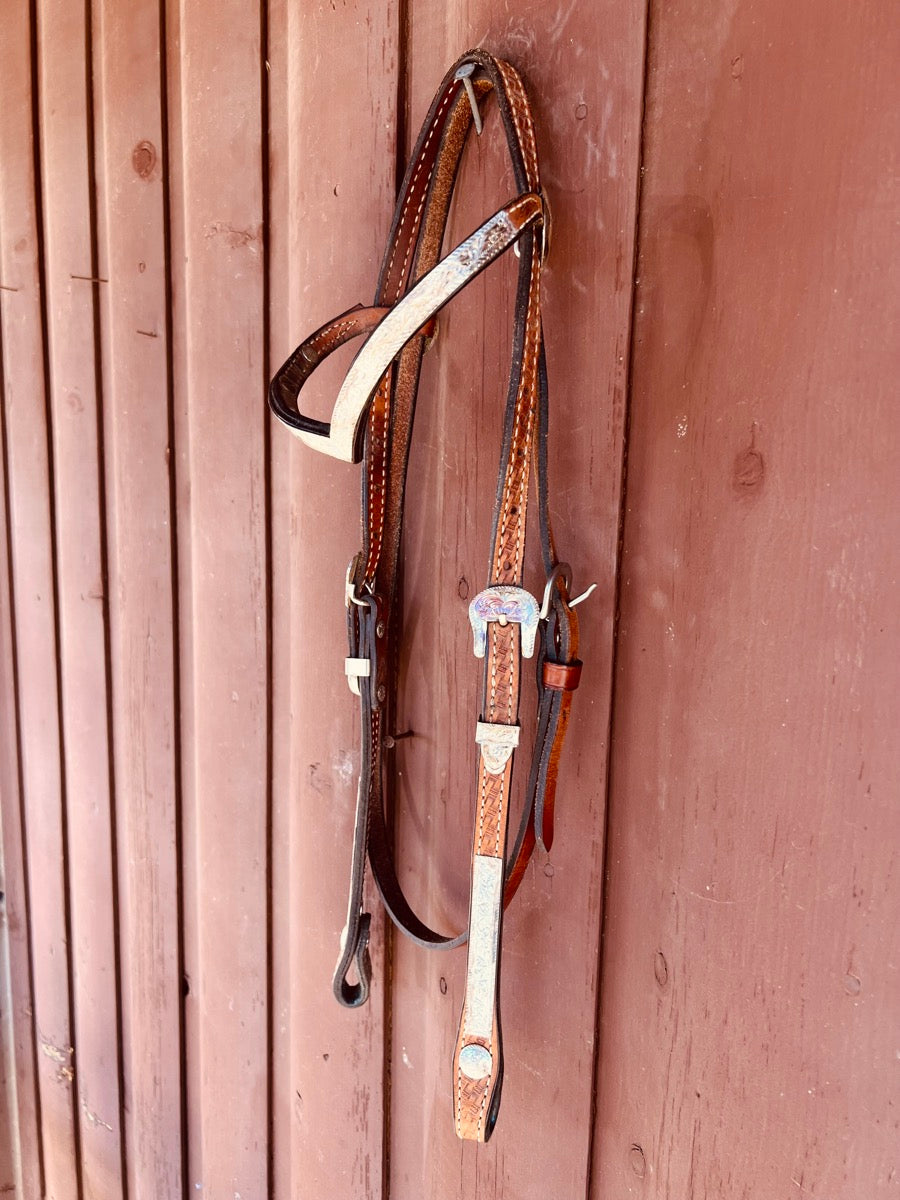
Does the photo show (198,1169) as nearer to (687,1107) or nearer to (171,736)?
(171,736)

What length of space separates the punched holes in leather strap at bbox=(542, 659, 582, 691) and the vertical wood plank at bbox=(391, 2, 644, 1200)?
48 millimetres

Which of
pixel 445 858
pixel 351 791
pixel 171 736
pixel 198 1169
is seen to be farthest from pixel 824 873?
pixel 198 1169

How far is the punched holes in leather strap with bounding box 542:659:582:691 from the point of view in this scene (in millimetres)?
583

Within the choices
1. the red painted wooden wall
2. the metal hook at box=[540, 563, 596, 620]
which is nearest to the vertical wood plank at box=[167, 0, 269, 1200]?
the red painted wooden wall

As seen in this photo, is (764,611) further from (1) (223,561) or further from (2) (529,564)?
(1) (223,561)

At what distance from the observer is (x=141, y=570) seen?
3.51 ft

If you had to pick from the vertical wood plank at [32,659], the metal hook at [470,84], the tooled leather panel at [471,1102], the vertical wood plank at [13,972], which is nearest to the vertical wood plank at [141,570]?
the vertical wood plank at [32,659]

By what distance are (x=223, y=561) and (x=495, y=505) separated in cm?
47

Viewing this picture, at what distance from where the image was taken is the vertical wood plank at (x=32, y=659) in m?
1.16

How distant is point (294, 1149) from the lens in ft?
3.12

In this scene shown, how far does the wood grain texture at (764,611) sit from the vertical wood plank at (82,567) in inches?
33.7

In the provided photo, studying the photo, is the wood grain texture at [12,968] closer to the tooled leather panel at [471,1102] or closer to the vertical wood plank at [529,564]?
the vertical wood plank at [529,564]

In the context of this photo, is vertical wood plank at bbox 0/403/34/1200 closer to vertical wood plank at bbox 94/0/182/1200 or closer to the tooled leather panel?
vertical wood plank at bbox 94/0/182/1200

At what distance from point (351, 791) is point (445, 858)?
14 cm
